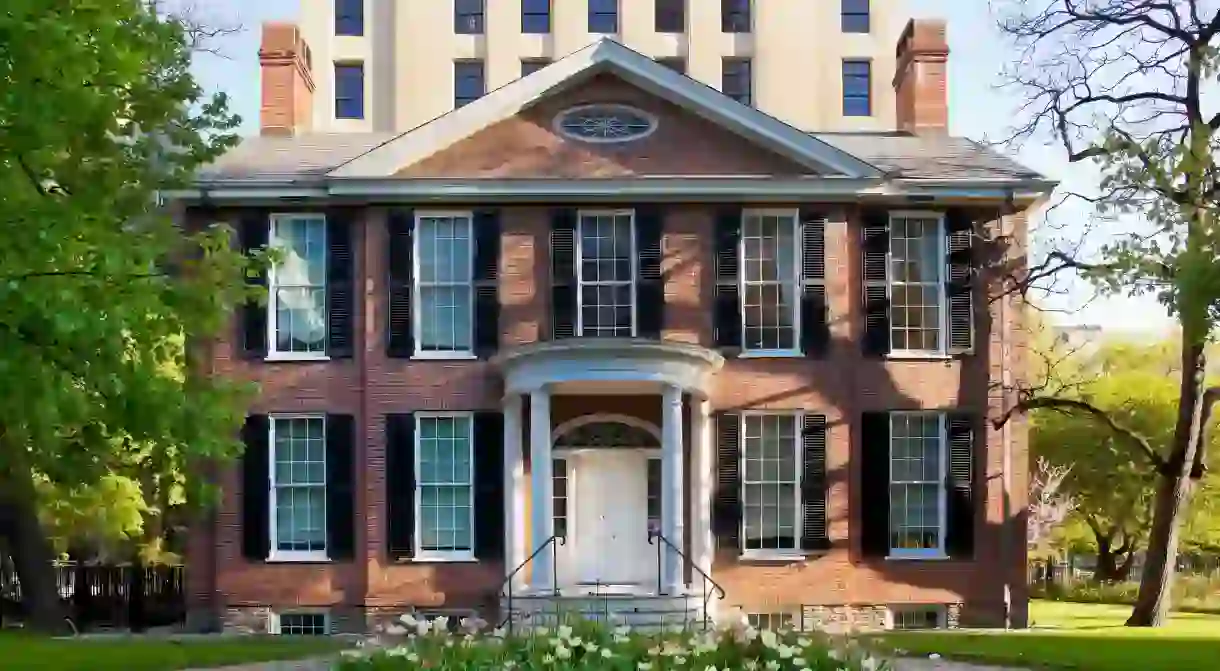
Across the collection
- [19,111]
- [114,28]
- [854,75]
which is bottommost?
[19,111]

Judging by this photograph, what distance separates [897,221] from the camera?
79.7 feet

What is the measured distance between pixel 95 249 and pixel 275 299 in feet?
34.9

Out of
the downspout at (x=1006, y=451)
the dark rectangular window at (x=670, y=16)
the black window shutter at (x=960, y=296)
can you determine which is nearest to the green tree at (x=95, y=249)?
the black window shutter at (x=960, y=296)

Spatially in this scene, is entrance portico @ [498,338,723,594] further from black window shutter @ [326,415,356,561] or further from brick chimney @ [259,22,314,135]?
brick chimney @ [259,22,314,135]

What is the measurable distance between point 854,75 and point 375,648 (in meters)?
40.6

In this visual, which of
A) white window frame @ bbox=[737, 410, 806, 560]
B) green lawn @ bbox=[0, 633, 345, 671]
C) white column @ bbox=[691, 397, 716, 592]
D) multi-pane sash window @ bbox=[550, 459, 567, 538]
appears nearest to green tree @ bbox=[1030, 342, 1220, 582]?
white window frame @ bbox=[737, 410, 806, 560]

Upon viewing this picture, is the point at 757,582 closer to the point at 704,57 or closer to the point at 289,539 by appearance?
the point at 289,539

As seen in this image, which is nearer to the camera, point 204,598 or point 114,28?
point 114,28

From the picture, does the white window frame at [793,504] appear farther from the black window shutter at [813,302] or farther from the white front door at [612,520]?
the white front door at [612,520]

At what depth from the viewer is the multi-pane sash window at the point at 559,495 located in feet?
77.3

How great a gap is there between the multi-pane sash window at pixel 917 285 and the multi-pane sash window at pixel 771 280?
1.56 metres

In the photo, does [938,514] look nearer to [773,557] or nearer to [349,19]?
[773,557]

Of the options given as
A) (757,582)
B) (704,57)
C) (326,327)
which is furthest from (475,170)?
(704,57)

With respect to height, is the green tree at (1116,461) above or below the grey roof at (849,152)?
below
